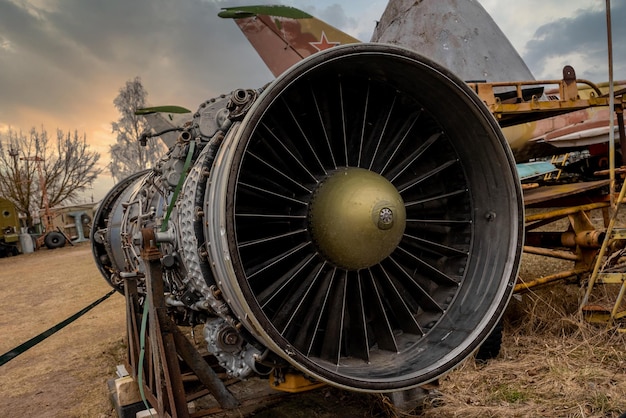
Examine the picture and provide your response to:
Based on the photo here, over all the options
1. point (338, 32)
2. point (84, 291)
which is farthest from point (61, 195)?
point (338, 32)

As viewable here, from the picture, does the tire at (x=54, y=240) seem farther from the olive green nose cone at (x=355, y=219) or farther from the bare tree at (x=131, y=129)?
the olive green nose cone at (x=355, y=219)

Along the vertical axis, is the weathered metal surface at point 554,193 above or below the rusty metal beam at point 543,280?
above

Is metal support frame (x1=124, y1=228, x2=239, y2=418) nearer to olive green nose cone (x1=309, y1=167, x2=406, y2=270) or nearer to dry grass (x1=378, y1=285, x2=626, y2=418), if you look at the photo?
olive green nose cone (x1=309, y1=167, x2=406, y2=270)

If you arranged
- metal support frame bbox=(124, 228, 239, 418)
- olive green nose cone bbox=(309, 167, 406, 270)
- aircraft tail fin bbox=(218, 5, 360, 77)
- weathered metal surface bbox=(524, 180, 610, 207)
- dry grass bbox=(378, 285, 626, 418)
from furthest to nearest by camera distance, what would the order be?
aircraft tail fin bbox=(218, 5, 360, 77)
weathered metal surface bbox=(524, 180, 610, 207)
dry grass bbox=(378, 285, 626, 418)
metal support frame bbox=(124, 228, 239, 418)
olive green nose cone bbox=(309, 167, 406, 270)

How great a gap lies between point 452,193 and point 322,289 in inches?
36.1

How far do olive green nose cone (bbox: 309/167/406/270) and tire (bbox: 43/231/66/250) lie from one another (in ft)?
63.3

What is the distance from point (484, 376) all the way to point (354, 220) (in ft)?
6.15

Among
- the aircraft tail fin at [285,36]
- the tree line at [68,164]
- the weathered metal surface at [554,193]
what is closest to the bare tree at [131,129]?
the tree line at [68,164]

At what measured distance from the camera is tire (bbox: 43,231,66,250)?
734 inches

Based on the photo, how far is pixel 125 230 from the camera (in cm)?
358

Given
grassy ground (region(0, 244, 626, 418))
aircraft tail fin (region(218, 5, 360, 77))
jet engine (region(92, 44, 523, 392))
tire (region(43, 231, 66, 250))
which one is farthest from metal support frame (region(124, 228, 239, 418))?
tire (region(43, 231, 66, 250))

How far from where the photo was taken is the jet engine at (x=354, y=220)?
2164mm

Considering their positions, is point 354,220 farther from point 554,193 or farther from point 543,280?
point 554,193

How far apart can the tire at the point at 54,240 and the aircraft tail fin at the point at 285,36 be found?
15.0 m
